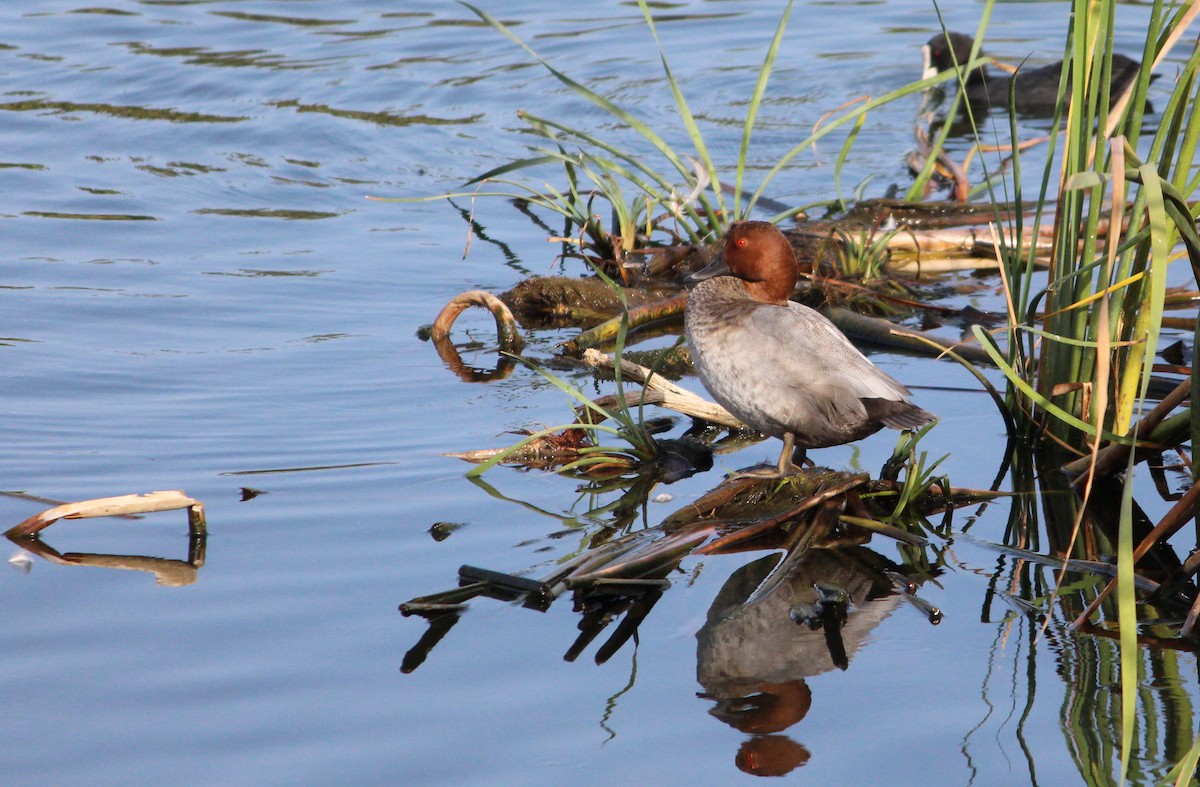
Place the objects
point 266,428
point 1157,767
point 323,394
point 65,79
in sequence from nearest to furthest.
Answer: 1. point 1157,767
2. point 266,428
3. point 323,394
4. point 65,79

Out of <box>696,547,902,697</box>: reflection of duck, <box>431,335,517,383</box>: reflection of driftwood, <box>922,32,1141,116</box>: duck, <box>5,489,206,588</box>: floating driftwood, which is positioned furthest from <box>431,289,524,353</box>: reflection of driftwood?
<box>922,32,1141,116</box>: duck

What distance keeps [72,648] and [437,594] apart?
2.72 ft

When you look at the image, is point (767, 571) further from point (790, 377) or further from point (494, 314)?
point (494, 314)

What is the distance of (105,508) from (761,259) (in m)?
2.05

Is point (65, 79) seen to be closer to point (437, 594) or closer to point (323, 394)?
point (323, 394)

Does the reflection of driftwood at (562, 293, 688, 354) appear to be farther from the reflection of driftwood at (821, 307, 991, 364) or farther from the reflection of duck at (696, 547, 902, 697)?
the reflection of duck at (696, 547, 902, 697)

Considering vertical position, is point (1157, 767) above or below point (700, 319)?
below

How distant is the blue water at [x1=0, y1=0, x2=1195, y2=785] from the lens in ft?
8.76

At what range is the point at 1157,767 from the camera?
2518 millimetres

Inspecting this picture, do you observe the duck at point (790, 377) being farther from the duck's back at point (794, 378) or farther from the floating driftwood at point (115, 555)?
the floating driftwood at point (115, 555)

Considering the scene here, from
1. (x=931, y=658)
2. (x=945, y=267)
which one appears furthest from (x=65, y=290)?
(x=931, y=658)

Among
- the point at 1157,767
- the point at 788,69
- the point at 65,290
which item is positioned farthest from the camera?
the point at 788,69

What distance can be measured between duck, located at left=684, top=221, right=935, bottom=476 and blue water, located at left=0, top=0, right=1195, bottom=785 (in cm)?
35

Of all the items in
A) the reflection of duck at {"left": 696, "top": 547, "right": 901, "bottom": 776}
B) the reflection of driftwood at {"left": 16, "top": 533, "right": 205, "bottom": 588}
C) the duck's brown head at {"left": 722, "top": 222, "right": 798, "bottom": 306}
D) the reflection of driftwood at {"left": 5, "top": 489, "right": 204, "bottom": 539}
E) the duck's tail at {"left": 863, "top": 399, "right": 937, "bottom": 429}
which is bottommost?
the reflection of duck at {"left": 696, "top": 547, "right": 901, "bottom": 776}
